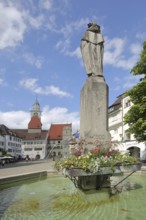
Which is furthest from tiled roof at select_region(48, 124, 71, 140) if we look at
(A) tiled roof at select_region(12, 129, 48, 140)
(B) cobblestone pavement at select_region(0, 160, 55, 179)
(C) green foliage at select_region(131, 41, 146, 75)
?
(C) green foliage at select_region(131, 41, 146, 75)

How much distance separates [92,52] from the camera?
11.2 metres

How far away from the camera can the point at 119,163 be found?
7988 millimetres

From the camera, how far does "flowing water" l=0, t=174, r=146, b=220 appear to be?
622cm

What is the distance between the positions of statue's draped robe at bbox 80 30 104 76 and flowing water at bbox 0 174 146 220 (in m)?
4.52

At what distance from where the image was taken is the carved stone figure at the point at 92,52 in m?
11.1

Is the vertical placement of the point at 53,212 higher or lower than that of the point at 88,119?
lower

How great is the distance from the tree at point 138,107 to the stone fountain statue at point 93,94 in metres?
14.0

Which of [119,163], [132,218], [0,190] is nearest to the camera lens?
[132,218]

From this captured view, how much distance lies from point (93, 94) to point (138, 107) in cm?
1571

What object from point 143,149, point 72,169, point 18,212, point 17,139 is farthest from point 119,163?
point 17,139

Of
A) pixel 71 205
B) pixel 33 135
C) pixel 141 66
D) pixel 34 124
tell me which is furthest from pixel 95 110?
pixel 34 124

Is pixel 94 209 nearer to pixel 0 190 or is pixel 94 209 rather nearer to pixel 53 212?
pixel 53 212

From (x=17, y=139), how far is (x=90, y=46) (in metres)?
116

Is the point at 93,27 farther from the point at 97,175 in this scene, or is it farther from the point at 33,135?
the point at 33,135
